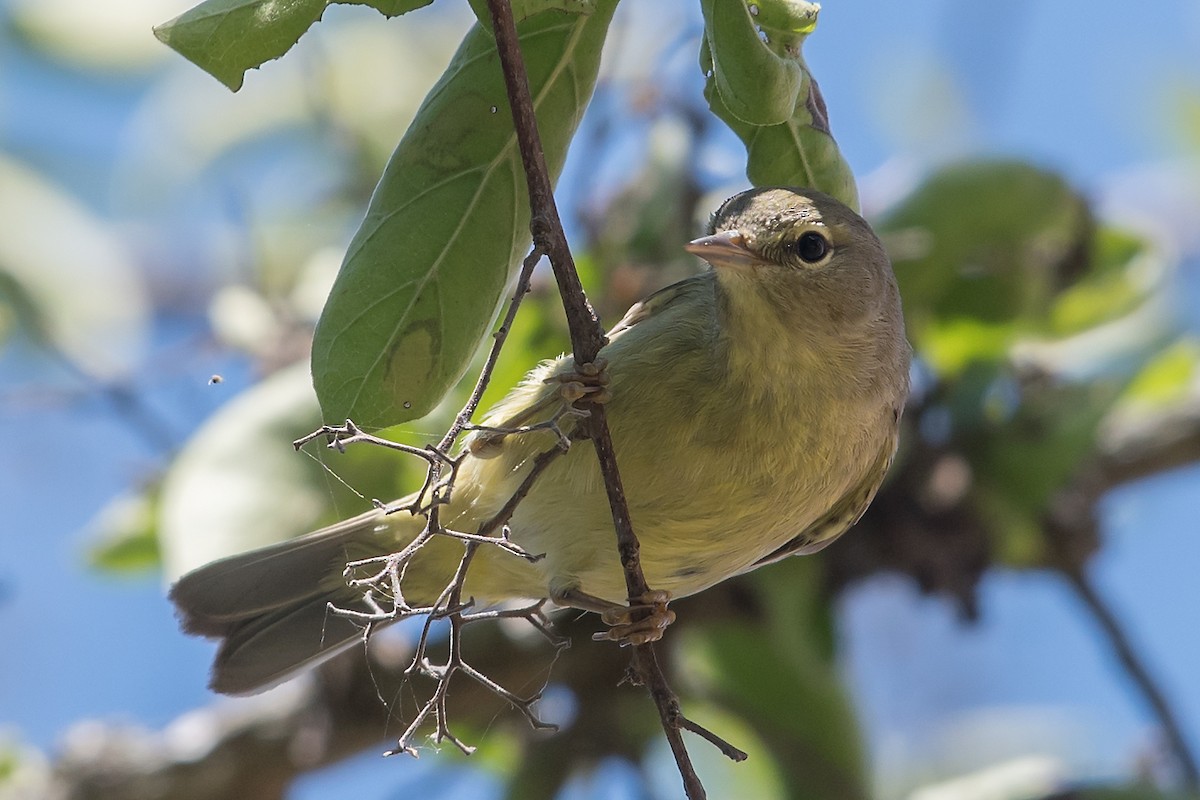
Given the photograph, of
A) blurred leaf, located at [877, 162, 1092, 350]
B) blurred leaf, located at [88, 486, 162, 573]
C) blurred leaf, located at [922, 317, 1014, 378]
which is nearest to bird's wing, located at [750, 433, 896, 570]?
blurred leaf, located at [877, 162, 1092, 350]

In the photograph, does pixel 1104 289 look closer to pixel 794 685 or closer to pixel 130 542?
pixel 794 685

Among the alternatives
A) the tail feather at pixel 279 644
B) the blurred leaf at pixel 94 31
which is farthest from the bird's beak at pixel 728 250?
the blurred leaf at pixel 94 31

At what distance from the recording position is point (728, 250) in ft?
8.62

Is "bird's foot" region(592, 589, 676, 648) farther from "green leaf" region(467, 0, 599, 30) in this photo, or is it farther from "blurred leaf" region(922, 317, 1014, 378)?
"blurred leaf" region(922, 317, 1014, 378)

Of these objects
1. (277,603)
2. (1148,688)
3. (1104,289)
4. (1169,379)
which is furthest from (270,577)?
(1169,379)

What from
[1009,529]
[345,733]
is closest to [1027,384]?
[1009,529]

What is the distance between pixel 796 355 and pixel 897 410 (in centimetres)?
41

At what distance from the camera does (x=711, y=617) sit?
12.9 feet

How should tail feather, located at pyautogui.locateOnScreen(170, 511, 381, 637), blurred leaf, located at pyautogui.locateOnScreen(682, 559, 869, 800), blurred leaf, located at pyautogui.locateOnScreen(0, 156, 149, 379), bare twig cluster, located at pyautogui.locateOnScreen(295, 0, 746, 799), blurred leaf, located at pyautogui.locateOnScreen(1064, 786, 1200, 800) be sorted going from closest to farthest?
bare twig cluster, located at pyautogui.locateOnScreen(295, 0, 746, 799)
tail feather, located at pyautogui.locateOnScreen(170, 511, 381, 637)
blurred leaf, located at pyautogui.locateOnScreen(1064, 786, 1200, 800)
blurred leaf, located at pyautogui.locateOnScreen(682, 559, 869, 800)
blurred leaf, located at pyautogui.locateOnScreen(0, 156, 149, 379)

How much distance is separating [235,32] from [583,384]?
1038 mm

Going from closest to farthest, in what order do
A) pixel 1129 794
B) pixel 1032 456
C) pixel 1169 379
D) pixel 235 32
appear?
pixel 235 32, pixel 1129 794, pixel 1032 456, pixel 1169 379

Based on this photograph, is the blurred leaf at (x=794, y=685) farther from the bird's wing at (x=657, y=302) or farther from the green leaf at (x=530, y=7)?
the green leaf at (x=530, y=7)

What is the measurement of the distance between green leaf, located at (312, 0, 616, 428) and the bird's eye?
859 mm

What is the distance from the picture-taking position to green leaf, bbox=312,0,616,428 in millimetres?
1894
